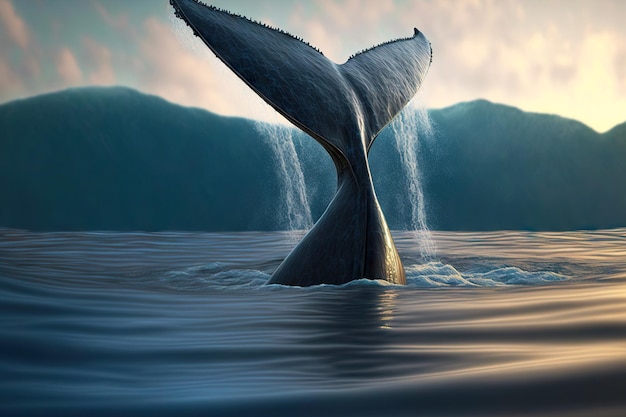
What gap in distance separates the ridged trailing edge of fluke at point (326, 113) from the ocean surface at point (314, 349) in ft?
0.91

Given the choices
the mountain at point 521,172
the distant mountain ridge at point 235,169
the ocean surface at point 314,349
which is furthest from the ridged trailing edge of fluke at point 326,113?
the mountain at point 521,172

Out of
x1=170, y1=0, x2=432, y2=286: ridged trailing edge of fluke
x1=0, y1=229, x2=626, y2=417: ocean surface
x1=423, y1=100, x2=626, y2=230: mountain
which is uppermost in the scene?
x1=423, y1=100, x2=626, y2=230: mountain

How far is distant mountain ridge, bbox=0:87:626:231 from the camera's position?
131 ft

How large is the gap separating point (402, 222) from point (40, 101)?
77.1 feet

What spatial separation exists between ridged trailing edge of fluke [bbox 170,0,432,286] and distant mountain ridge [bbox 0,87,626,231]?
31996 mm

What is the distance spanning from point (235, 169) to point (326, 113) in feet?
126

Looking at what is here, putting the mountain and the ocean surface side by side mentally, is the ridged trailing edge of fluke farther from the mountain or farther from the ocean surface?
the mountain

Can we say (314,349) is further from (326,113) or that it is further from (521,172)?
(521,172)

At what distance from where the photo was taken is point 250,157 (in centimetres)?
4484

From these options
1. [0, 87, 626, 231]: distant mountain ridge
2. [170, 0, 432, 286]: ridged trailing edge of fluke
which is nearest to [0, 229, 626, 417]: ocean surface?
[170, 0, 432, 286]: ridged trailing edge of fluke

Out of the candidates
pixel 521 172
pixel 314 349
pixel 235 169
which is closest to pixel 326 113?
pixel 314 349

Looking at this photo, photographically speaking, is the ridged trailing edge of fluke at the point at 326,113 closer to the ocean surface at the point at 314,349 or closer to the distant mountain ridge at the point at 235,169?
the ocean surface at the point at 314,349

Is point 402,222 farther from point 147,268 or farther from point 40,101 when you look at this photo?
point 147,268

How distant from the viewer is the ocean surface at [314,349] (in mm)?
2336
